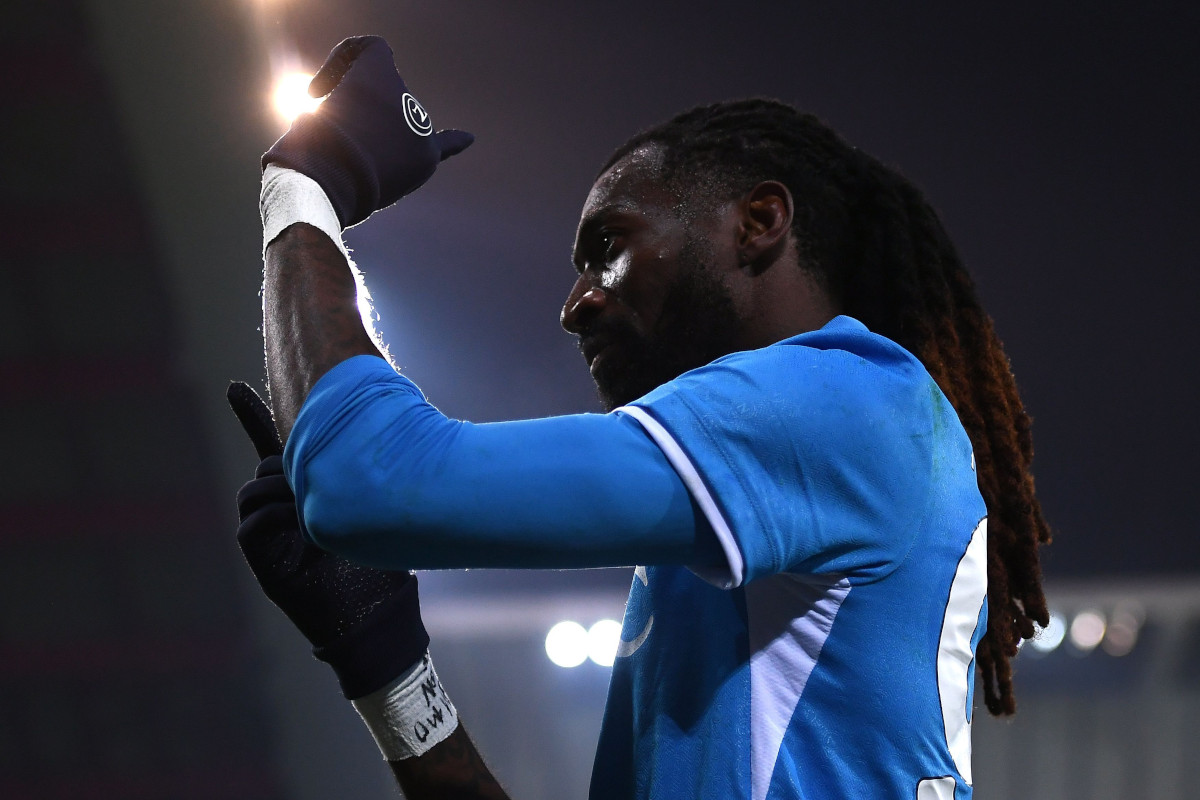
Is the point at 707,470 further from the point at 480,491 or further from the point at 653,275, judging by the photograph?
the point at 653,275

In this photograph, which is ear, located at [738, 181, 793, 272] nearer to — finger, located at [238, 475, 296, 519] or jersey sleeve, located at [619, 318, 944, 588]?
jersey sleeve, located at [619, 318, 944, 588]

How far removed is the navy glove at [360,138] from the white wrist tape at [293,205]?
13 millimetres

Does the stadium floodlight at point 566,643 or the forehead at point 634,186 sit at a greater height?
the forehead at point 634,186

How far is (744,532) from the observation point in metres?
0.69

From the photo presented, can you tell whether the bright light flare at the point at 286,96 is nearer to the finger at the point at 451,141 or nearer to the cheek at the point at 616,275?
the finger at the point at 451,141

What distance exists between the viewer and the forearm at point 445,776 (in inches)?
43.0

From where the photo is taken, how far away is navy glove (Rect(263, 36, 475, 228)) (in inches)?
37.0

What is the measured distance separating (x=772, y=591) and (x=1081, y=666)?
5565 mm

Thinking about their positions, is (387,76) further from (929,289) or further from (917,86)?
(917,86)

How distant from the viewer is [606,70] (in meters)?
4.83

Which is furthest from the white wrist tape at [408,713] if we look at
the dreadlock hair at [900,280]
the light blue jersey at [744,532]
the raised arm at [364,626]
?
the dreadlock hair at [900,280]

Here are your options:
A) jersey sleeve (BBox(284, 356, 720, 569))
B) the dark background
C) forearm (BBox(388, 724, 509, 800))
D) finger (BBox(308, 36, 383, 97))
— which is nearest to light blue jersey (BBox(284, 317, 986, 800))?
jersey sleeve (BBox(284, 356, 720, 569))

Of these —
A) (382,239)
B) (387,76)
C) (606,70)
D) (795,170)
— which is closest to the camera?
(387,76)

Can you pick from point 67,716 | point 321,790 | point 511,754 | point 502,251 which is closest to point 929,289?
point 67,716
